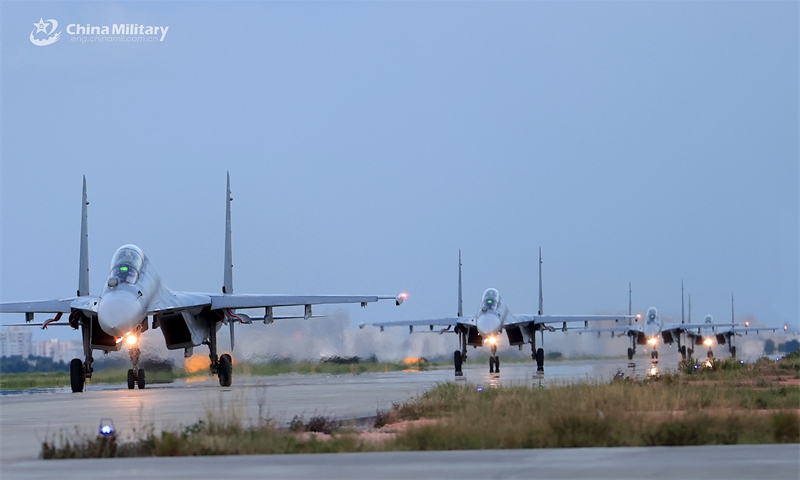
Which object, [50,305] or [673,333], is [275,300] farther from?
[673,333]

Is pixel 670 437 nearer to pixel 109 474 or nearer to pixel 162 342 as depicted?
pixel 109 474

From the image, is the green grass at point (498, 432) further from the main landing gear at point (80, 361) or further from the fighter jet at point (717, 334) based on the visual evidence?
the fighter jet at point (717, 334)

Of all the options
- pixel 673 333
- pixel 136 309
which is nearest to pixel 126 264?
pixel 136 309

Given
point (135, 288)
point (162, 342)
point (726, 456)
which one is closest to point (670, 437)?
point (726, 456)

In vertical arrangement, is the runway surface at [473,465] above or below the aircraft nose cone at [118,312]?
below

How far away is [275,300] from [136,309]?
558 centimetres

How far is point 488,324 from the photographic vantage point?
40.1 m

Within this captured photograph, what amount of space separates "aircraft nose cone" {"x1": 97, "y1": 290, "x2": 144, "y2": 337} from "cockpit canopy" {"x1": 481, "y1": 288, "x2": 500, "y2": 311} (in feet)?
59.8

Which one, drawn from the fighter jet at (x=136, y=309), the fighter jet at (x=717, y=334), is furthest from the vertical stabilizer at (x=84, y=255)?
the fighter jet at (x=717, y=334)

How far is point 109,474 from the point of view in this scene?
895 cm

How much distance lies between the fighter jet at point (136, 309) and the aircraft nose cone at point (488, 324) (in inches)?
375

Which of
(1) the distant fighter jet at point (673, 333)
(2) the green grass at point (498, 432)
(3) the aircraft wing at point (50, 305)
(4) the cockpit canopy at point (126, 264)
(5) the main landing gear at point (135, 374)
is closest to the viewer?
(2) the green grass at point (498, 432)

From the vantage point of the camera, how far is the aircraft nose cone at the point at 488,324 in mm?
40062

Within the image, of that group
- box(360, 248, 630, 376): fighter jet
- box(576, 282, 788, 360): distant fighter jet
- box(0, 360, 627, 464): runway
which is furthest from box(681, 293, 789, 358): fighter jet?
box(0, 360, 627, 464): runway
